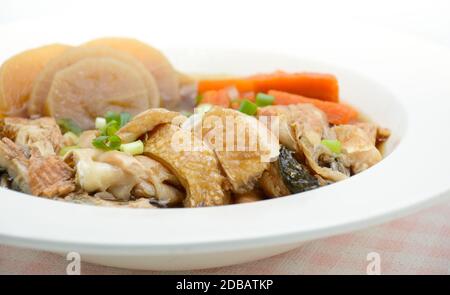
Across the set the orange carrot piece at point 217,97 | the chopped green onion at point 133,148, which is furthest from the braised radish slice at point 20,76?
the chopped green onion at point 133,148

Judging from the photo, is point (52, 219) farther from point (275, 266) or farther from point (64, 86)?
point (64, 86)

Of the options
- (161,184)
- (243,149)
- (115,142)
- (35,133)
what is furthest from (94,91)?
(243,149)

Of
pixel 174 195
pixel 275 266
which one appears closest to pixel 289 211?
pixel 275 266

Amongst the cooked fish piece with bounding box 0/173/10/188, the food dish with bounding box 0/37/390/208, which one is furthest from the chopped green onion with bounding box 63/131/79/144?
the cooked fish piece with bounding box 0/173/10/188

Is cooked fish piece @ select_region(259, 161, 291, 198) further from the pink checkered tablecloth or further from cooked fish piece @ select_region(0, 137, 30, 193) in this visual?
cooked fish piece @ select_region(0, 137, 30, 193)

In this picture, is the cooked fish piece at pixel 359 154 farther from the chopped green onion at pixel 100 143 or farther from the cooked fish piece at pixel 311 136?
the chopped green onion at pixel 100 143

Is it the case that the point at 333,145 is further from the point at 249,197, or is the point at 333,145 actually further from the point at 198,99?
the point at 198,99
